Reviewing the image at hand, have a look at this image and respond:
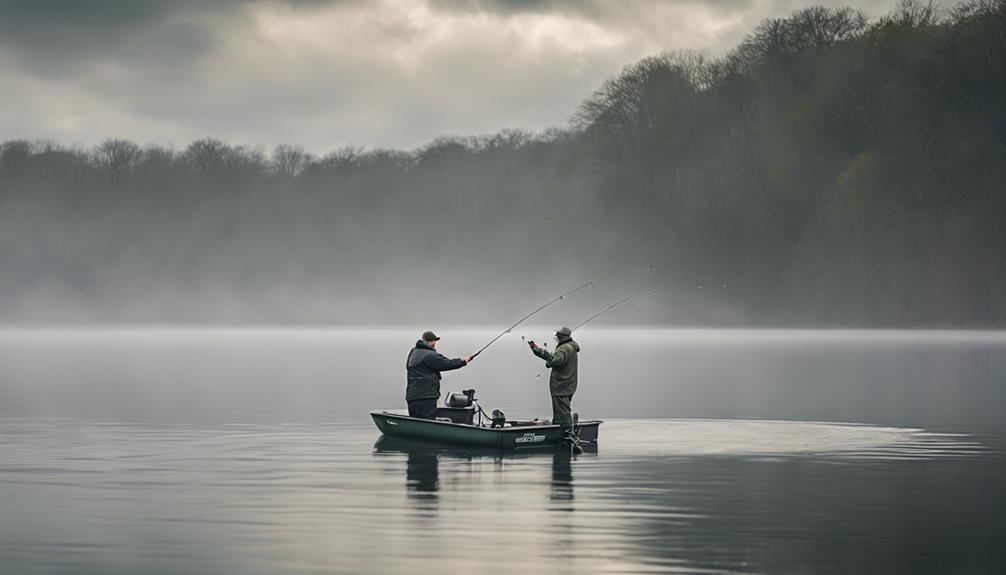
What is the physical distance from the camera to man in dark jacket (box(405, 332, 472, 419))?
24375 millimetres

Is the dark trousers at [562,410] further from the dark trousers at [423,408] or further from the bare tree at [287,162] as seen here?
the bare tree at [287,162]

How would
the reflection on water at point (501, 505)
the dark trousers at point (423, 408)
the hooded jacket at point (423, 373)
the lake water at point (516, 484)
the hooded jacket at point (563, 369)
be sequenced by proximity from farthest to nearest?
the dark trousers at point (423, 408) → the hooded jacket at point (423, 373) → the hooded jacket at point (563, 369) → the lake water at point (516, 484) → the reflection on water at point (501, 505)

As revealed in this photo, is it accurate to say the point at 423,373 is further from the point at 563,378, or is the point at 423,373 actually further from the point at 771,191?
the point at 771,191

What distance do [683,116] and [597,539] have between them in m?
72.8

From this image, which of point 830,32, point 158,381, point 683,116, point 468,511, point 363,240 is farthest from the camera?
point 363,240

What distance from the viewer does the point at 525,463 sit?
22578mm

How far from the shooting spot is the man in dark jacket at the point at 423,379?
24.4m

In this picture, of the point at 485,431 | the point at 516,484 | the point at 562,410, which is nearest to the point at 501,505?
the point at 516,484

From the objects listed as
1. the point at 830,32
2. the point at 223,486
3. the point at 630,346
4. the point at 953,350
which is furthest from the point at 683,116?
the point at 223,486

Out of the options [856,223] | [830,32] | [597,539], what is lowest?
[597,539]

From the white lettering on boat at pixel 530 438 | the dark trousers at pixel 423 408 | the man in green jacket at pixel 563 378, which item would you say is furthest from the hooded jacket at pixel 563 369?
the dark trousers at pixel 423 408

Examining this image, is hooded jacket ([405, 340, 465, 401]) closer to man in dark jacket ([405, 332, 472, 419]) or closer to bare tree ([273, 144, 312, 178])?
man in dark jacket ([405, 332, 472, 419])

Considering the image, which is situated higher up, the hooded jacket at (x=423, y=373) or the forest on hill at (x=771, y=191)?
the forest on hill at (x=771, y=191)

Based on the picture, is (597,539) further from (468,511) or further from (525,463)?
(525,463)
